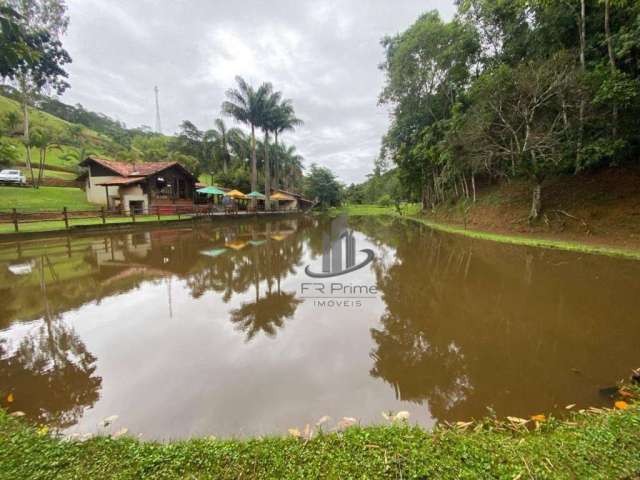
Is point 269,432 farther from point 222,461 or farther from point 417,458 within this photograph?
point 417,458

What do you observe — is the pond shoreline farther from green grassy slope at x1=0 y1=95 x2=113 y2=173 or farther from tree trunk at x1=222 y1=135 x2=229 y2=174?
green grassy slope at x1=0 y1=95 x2=113 y2=173

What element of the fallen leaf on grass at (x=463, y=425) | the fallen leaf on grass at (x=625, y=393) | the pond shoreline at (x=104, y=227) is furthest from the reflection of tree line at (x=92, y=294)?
the fallen leaf on grass at (x=625, y=393)

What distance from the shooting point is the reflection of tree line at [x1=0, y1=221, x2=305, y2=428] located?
2746 mm

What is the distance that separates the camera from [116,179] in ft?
68.4

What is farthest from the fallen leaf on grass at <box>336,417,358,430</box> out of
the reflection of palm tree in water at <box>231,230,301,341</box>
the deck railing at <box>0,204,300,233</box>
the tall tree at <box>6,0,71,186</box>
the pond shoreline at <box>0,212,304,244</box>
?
the tall tree at <box>6,0,71,186</box>

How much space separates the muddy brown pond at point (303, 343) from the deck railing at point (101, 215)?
780 centimetres

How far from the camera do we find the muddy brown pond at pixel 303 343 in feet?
8.36

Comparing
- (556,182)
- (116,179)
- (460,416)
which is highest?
(116,179)

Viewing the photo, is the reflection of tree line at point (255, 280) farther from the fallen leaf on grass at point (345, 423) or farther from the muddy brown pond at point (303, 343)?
the fallen leaf on grass at point (345, 423)

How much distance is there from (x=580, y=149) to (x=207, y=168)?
3835 centimetres

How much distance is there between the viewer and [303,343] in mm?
3777

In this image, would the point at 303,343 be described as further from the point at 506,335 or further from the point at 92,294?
the point at 92,294

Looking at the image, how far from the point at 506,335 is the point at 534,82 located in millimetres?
12335

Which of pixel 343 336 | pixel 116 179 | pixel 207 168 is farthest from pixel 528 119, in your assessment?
pixel 207 168
